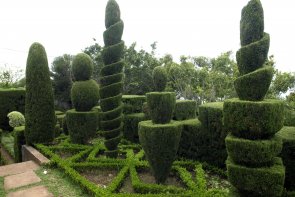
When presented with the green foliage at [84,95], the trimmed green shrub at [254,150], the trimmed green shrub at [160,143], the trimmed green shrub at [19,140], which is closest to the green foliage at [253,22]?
the trimmed green shrub at [254,150]

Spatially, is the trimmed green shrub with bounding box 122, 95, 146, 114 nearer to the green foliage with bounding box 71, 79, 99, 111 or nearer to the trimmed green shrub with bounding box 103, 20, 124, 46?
the green foliage with bounding box 71, 79, 99, 111

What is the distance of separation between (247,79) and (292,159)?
2.74m

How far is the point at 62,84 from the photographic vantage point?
28.7 meters

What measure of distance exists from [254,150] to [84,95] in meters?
7.76

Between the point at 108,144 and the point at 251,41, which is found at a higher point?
the point at 251,41

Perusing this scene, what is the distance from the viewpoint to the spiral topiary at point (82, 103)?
36.2ft

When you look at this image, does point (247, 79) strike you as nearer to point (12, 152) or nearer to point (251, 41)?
point (251, 41)

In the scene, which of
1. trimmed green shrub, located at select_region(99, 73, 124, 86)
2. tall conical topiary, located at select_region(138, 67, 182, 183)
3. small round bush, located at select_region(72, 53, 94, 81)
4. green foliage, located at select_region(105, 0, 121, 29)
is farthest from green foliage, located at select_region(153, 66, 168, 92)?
small round bush, located at select_region(72, 53, 94, 81)

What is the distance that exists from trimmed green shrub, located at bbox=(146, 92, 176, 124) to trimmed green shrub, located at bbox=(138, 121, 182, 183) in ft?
0.74

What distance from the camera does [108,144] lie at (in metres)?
8.94

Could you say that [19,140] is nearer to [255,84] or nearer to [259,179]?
[259,179]

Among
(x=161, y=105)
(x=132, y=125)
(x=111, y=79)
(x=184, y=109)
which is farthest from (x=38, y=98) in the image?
(x=184, y=109)

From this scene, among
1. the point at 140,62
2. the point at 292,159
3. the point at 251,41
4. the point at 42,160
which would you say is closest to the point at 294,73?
the point at 140,62

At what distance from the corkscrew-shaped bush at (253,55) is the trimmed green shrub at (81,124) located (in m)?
7.38
